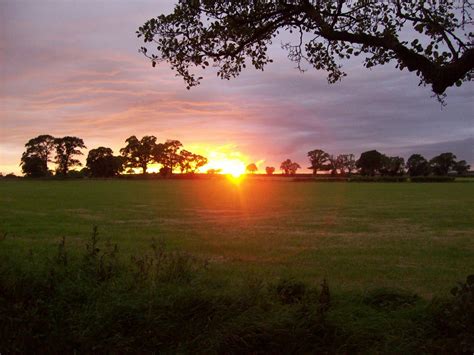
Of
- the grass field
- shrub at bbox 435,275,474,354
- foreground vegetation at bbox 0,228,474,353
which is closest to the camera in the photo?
shrub at bbox 435,275,474,354

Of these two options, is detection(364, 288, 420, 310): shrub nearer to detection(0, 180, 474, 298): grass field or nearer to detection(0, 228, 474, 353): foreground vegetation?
→ detection(0, 228, 474, 353): foreground vegetation

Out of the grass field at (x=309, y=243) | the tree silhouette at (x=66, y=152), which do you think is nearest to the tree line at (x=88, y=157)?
the tree silhouette at (x=66, y=152)

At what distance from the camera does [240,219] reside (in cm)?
2828

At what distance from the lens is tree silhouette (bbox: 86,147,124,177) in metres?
166

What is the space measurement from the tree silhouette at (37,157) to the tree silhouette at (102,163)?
53.7 feet

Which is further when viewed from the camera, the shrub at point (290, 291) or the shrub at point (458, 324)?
the shrub at point (290, 291)

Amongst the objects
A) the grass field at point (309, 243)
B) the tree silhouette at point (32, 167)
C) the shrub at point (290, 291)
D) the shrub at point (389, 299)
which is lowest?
the grass field at point (309, 243)

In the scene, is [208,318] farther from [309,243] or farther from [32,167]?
[32,167]

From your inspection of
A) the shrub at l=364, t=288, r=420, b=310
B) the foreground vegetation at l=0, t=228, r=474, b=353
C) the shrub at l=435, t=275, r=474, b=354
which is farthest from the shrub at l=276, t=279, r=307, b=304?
the shrub at l=435, t=275, r=474, b=354

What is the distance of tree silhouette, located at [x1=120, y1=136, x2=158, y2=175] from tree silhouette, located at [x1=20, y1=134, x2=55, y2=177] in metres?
29.6

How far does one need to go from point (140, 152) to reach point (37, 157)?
4092 cm

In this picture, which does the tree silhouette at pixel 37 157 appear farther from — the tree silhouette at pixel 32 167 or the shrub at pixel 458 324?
the shrub at pixel 458 324

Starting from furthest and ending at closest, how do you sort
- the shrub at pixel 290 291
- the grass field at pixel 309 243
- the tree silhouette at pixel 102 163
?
the tree silhouette at pixel 102 163, the grass field at pixel 309 243, the shrub at pixel 290 291

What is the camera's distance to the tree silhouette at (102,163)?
16650 cm
